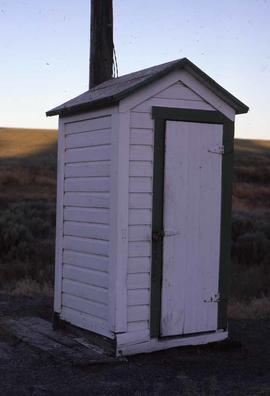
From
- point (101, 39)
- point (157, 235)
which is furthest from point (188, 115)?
point (101, 39)

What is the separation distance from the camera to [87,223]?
7.10 meters

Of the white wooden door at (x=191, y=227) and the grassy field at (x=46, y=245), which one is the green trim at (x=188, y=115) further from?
the grassy field at (x=46, y=245)

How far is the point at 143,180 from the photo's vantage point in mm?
6691

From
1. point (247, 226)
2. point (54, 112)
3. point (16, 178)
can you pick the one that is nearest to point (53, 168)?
point (16, 178)

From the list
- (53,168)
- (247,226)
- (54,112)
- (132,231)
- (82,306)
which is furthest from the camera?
(53,168)

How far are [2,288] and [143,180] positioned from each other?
5112mm

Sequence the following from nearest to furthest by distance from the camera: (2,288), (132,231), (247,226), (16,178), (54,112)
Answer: (132,231) → (54,112) → (2,288) → (247,226) → (16,178)

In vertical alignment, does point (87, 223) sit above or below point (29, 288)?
above

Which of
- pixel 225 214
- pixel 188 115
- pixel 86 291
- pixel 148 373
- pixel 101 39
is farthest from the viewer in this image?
pixel 101 39

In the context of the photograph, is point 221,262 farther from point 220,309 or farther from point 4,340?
point 4,340

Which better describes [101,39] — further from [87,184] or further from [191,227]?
[191,227]

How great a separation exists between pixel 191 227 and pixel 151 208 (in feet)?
1.74

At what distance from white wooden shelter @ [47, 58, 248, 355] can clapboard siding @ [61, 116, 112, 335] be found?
11 millimetres

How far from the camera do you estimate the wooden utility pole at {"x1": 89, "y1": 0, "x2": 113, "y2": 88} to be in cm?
872
